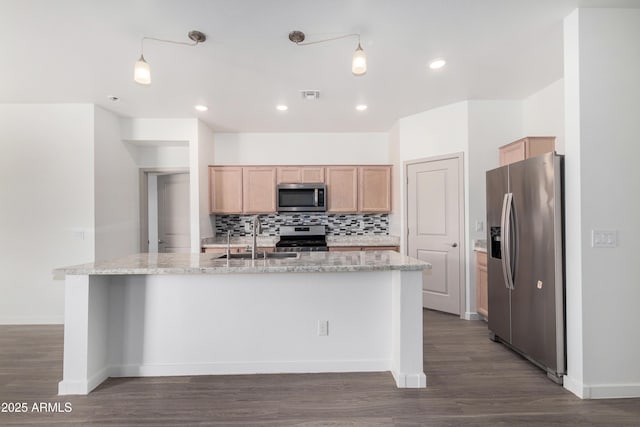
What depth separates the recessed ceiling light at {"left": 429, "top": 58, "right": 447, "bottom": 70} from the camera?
274 centimetres

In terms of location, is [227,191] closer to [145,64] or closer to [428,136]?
[145,64]

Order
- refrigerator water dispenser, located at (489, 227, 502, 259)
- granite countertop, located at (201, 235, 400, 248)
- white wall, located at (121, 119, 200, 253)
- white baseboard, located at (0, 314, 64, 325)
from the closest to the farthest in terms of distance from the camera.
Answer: refrigerator water dispenser, located at (489, 227, 502, 259), white baseboard, located at (0, 314, 64, 325), white wall, located at (121, 119, 200, 253), granite countertop, located at (201, 235, 400, 248)

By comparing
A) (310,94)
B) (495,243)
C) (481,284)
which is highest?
(310,94)

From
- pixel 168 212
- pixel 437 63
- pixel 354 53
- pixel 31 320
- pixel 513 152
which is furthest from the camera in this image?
pixel 168 212

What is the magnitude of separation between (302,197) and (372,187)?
1107 mm

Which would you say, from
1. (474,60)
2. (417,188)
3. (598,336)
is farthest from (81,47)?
(598,336)

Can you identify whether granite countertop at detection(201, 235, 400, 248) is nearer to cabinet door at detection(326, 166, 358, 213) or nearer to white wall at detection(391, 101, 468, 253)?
white wall at detection(391, 101, 468, 253)

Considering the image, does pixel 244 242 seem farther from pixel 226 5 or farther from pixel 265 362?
pixel 226 5

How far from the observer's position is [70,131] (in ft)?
12.1

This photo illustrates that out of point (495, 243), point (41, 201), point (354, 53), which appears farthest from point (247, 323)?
point (41, 201)

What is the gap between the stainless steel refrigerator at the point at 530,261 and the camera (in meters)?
2.21

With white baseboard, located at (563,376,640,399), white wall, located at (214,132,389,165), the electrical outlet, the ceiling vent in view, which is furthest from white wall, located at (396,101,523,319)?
the electrical outlet

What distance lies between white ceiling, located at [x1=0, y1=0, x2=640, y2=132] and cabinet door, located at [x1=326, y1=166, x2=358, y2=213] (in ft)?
3.37

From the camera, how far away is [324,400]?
6.73ft
